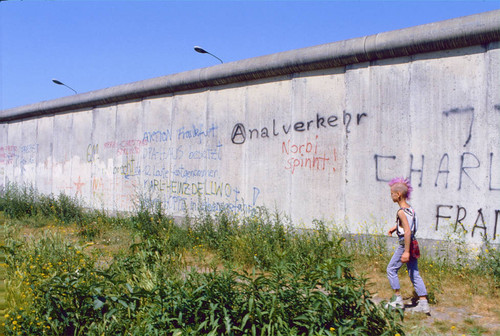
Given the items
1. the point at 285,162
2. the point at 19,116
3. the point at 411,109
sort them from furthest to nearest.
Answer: the point at 19,116
the point at 285,162
the point at 411,109

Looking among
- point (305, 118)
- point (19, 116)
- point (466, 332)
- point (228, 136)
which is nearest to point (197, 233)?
point (228, 136)

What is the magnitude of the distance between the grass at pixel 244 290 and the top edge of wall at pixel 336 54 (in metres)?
2.78

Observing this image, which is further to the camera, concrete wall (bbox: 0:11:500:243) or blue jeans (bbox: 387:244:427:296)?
concrete wall (bbox: 0:11:500:243)

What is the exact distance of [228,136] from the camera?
8.89 meters

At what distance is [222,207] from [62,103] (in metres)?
7.25

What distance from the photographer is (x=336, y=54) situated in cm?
728

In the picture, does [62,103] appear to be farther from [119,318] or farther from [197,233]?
[119,318]

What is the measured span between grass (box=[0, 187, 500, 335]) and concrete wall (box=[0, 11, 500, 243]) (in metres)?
0.63

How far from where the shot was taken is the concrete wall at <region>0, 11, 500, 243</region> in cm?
613

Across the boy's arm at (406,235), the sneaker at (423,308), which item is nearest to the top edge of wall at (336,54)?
the boy's arm at (406,235)

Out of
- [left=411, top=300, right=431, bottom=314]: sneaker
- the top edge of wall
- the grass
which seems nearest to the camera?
the grass

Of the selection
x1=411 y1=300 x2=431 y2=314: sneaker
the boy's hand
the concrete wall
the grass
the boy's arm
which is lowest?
x1=411 y1=300 x2=431 y2=314: sneaker

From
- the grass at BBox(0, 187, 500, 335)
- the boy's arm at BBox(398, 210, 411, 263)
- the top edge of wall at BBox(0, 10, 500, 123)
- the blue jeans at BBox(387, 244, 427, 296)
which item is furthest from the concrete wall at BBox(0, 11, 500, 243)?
the boy's arm at BBox(398, 210, 411, 263)

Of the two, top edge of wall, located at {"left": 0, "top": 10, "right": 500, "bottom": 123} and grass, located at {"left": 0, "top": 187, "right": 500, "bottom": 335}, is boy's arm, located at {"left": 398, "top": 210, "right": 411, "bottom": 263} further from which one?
top edge of wall, located at {"left": 0, "top": 10, "right": 500, "bottom": 123}
